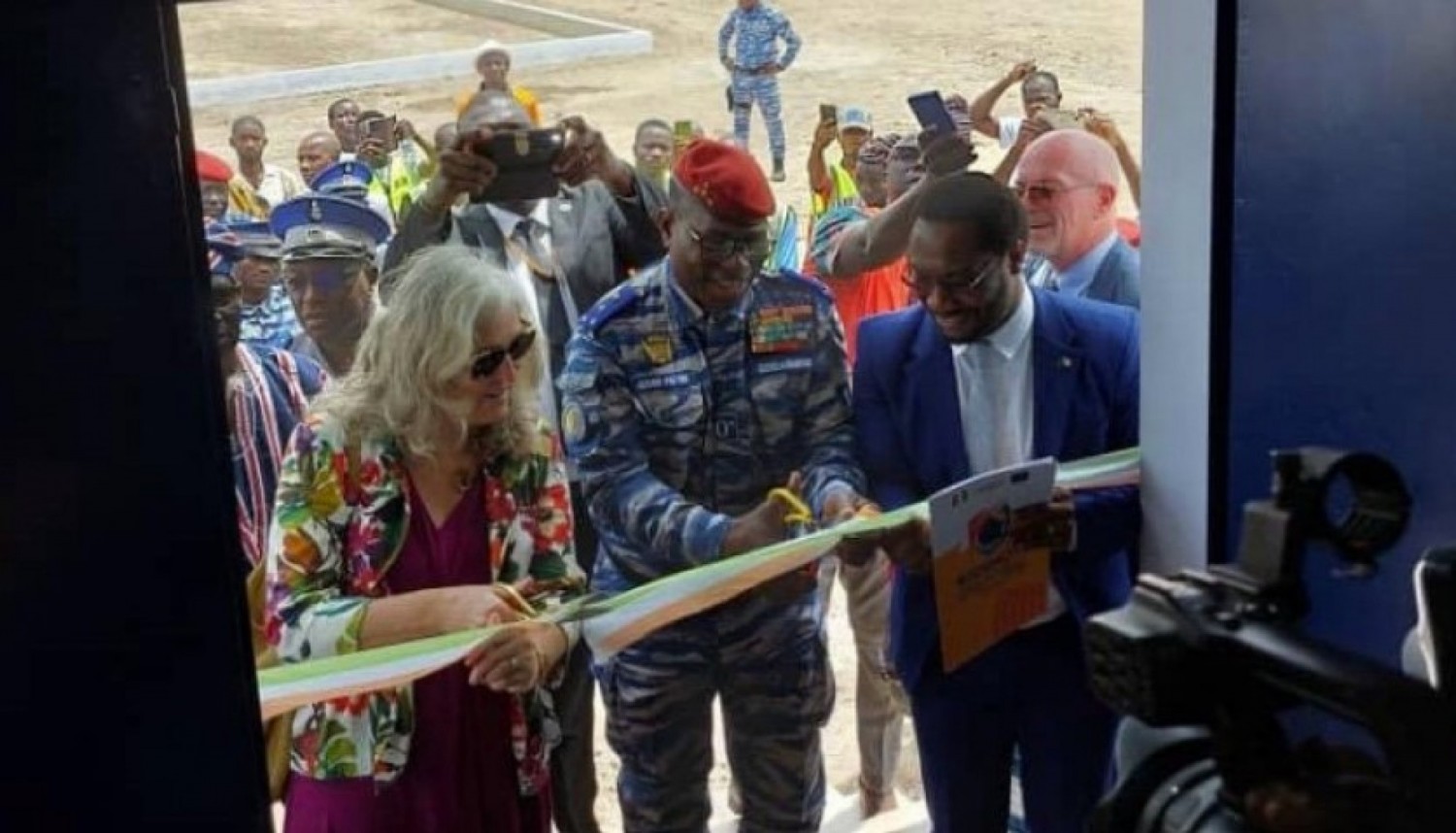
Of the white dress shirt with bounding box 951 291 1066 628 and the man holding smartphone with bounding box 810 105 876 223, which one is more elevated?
the man holding smartphone with bounding box 810 105 876 223

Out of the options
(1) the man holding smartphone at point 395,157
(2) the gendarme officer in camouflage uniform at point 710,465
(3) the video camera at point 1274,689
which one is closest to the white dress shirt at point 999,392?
(2) the gendarme officer in camouflage uniform at point 710,465

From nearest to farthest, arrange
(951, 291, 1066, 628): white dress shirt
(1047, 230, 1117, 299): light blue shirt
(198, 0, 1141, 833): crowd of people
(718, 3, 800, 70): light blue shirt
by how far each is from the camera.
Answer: (198, 0, 1141, 833): crowd of people < (718, 3, 800, 70): light blue shirt < (951, 291, 1066, 628): white dress shirt < (1047, 230, 1117, 299): light blue shirt

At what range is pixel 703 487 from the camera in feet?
11.0

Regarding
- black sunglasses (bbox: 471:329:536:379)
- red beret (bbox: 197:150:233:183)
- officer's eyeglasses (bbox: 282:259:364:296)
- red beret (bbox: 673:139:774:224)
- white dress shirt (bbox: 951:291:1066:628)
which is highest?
red beret (bbox: 197:150:233:183)

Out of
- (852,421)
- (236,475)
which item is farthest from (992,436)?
(236,475)

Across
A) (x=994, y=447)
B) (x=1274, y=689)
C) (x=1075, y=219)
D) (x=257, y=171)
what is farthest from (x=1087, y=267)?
(x=1274, y=689)

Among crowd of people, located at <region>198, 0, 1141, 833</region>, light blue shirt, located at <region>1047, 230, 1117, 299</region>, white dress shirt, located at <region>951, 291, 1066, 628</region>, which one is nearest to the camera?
crowd of people, located at <region>198, 0, 1141, 833</region>

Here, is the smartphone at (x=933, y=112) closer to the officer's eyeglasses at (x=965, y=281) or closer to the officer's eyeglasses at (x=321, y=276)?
the officer's eyeglasses at (x=965, y=281)

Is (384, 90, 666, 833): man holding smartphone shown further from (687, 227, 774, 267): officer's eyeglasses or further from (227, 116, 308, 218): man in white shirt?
(227, 116, 308, 218): man in white shirt

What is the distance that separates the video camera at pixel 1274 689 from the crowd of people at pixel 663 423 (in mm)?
1592

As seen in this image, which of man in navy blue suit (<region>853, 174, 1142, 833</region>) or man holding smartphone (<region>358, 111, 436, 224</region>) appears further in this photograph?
man in navy blue suit (<region>853, 174, 1142, 833</region>)

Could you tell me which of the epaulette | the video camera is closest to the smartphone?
Answer: the epaulette

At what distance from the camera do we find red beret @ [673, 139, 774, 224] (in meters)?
3.29

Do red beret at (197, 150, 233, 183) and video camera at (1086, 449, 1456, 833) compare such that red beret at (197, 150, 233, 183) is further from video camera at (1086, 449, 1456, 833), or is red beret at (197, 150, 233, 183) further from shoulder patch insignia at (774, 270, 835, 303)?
video camera at (1086, 449, 1456, 833)
